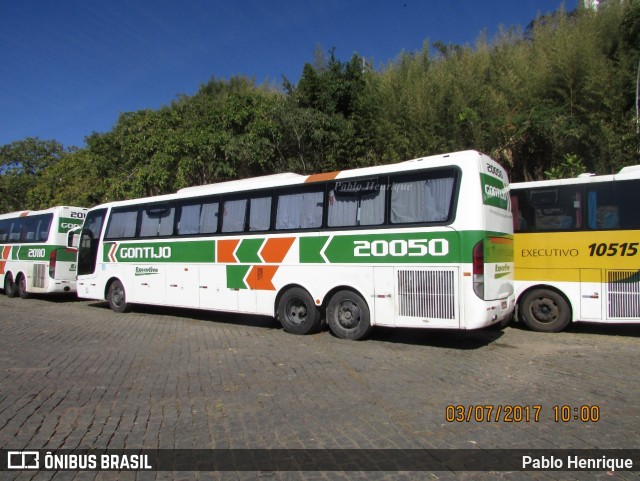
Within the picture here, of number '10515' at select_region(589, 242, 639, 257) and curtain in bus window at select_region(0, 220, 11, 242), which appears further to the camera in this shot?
curtain in bus window at select_region(0, 220, 11, 242)

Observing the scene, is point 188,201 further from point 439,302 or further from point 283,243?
point 439,302

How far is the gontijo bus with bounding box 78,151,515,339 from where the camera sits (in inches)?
316

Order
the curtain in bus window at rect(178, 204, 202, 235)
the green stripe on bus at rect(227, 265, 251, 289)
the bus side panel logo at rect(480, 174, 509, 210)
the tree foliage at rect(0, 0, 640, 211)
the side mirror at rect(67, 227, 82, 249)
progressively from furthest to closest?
the side mirror at rect(67, 227, 82, 249)
the tree foliage at rect(0, 0, 640, 211)
the curtain in bus window at rect(178, 204, 202, 235)
the green stripe on bus at rect(227, 265, 251, 289)
the bus side panel logo at rect(480, 174, 509, 210)

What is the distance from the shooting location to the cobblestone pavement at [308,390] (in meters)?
4.51

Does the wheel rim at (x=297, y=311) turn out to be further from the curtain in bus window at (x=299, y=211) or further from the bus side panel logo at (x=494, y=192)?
the bus side panel logo at (x=494, y=192)

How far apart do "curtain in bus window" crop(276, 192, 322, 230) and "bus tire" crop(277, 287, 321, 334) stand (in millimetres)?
1275

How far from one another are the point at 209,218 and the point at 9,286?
11850 mm

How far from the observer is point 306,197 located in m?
9.92

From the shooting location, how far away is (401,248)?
8570 mm

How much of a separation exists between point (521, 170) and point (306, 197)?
33.2 feet

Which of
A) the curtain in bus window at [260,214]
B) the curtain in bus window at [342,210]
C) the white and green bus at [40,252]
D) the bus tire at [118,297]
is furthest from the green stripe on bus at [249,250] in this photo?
the white and green bus at [40,252]

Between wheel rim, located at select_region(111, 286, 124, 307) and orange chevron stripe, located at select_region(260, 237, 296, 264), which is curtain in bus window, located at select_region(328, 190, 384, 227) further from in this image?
wheel rim, located at select_region(111, 286, 124, 307)

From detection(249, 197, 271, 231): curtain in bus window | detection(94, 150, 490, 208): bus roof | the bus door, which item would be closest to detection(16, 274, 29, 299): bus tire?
the bus door

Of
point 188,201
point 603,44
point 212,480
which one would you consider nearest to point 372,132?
point 603,44
